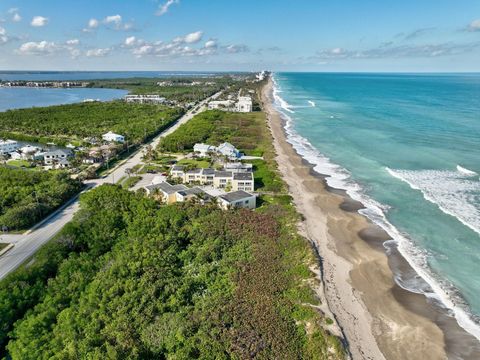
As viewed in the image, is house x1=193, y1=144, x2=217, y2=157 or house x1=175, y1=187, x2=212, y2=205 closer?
house x1=175, y1=187, x2=212, y2=205

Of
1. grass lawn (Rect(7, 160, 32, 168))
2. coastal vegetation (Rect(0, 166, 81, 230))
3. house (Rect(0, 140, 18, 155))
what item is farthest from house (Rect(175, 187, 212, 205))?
house (Rect(0, 140, 18, 155))

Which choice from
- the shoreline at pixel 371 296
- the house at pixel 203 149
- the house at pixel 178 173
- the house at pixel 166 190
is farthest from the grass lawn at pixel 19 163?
the shoreline at pixel 371 296

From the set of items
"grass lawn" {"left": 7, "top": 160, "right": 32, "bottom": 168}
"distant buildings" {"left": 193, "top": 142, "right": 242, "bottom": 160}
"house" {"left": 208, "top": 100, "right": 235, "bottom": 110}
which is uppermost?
"house" {"left": 208, "top": 100, "right": 235, "bottom": 110}

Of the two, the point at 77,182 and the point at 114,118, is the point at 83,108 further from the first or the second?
the point at 77,182

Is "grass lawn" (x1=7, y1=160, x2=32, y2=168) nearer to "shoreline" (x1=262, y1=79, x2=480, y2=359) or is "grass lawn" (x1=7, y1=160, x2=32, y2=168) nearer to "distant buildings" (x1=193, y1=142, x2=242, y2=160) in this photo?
"distant buildings" (x1=193, y1=142, x2=242, y2=160)

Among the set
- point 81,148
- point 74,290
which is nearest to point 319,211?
point 74,290

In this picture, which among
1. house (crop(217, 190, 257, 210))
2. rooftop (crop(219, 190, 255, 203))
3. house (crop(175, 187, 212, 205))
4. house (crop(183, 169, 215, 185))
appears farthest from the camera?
house (crop(183, 169, 215, 185))

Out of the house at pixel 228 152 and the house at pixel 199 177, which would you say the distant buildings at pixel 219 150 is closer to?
the house at pixel 228 152
